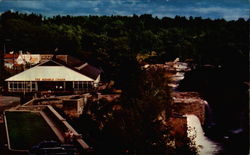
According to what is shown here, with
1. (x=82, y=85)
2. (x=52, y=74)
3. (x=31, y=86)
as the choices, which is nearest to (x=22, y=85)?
(x=31, y=86)

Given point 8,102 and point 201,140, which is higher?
point 8,102

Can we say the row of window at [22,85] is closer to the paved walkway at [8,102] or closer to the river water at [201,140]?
the paved walkway at [8,102]

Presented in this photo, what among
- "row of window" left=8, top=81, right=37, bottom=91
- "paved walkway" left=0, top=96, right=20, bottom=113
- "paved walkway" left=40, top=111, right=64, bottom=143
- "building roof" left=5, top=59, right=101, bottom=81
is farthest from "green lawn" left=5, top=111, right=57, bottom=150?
"row of window" left=8, top=81, right=37, bottom=91

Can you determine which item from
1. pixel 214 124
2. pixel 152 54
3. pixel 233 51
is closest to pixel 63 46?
pixel 152 54

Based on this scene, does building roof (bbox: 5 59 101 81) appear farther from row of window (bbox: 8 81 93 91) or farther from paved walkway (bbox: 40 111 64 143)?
paved walkway (bbox: 40 111 64 143)

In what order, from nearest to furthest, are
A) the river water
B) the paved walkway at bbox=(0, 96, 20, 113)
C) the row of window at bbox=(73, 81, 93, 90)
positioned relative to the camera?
the river water < the paved walkway at bbox=(0, 96, 20, 113) < the row of window at bbox=(73, 81, 93, 90)

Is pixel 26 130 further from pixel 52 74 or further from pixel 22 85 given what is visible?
pixel 22 85

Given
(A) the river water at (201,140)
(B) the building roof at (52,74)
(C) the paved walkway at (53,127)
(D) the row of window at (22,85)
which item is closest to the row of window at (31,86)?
(D) the row of window at (22,85)

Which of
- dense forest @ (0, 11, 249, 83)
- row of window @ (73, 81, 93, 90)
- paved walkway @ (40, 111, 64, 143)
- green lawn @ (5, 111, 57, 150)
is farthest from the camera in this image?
dense forest @ (0, 11, 249, 83)
